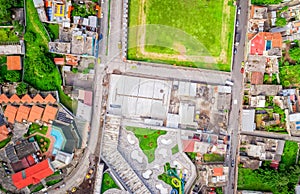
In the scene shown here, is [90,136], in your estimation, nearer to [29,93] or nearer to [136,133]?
[136,133]

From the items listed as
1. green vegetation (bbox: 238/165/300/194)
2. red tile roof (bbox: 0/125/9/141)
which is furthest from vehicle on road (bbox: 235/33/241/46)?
red tile roof (bbox: 0/125/9/141)

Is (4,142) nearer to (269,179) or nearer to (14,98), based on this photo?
(14,98)

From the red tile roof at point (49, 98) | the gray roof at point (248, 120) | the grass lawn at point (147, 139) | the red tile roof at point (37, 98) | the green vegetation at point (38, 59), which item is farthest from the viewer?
the gray roof at point (248, 120)

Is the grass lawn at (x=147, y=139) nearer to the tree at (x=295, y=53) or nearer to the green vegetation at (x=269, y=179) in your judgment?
the green vegetation at (x=269, y=179)

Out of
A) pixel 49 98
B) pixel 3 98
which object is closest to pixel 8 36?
pixel 3 98

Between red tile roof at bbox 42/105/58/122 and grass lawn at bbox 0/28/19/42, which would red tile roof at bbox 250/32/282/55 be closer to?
red tile roof at bbox 42/105/58/122

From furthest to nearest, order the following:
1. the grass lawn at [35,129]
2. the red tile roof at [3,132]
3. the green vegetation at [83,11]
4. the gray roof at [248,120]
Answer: the gray roof at [248,120], the green vegetation at [83,11], the grass lawn at [35,129], the red tile roof at [3,132]

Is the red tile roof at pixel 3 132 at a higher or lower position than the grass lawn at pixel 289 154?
higher

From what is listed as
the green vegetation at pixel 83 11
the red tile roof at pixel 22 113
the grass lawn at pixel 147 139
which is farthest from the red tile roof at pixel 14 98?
the grass lawn at pixel 147 139
